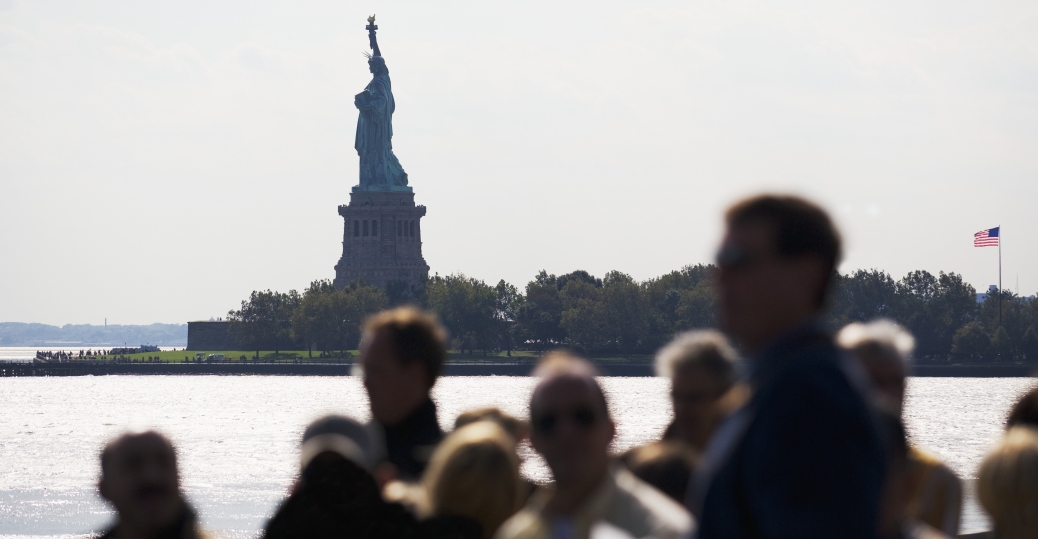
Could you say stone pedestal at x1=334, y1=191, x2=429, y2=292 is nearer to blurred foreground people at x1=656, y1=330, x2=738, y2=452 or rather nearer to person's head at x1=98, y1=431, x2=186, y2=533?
blurred foreground people at x1=656, y1=330, x2=738, y2=452

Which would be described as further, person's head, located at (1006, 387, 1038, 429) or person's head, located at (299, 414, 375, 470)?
person's head, located at (1006, 387, 1038, 429)

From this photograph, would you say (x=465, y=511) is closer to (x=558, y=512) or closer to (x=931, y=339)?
(x=558, y=512)

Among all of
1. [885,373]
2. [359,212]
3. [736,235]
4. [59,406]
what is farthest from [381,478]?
[359,212]

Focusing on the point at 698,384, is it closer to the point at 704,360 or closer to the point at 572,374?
the point at 704,360

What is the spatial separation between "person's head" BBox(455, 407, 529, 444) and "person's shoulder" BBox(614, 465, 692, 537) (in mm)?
1439

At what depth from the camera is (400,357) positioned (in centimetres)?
622

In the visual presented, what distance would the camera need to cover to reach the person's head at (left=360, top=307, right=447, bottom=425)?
20.4ft

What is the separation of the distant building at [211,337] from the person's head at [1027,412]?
138m

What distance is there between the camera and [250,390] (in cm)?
10731

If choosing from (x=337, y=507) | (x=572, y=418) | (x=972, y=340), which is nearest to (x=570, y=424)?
(x=572, y=418)

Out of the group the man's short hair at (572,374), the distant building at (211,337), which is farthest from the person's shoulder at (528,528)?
the distant building at (211,337)

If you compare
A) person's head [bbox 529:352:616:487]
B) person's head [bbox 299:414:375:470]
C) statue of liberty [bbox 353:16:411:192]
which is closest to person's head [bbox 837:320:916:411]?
person's head [bbox 529:352:616:487]

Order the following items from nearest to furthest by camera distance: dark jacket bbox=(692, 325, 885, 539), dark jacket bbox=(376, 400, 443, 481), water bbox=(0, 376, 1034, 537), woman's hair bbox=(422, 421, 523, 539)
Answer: dark jacket bbox=(692, 325, 885, 539) < woman's hair bbox=(422, 421, 523, 539) < dark jacket bbox=(376, 400, 443, 481) < water bbox=(0, 376, 1034, 537)

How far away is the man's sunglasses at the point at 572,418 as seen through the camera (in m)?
4.52
